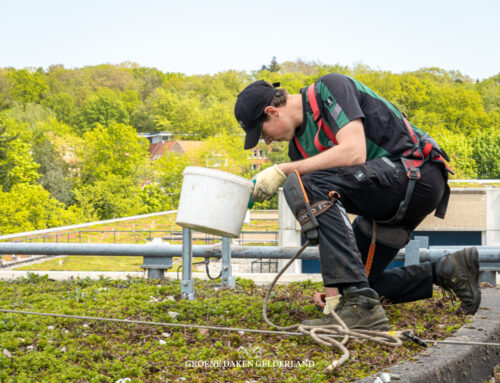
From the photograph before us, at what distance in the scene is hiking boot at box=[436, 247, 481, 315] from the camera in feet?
11.1

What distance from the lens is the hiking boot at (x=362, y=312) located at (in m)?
2.97

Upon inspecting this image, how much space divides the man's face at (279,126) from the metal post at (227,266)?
51.6 inches

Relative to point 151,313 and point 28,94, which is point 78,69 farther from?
point 151,313

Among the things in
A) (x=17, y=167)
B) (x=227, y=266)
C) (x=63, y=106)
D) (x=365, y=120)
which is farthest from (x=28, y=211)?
(x=365, y=120)

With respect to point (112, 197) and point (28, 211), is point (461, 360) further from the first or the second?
point (112, 197)

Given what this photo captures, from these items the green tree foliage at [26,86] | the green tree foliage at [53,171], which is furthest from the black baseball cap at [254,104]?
the green tree foliage at [26,86]

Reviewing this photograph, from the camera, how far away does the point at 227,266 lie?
461cm

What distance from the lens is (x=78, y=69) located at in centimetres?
→ 13225

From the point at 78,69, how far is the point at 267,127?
451 feet

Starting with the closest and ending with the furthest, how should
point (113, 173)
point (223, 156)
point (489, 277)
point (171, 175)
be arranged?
point (489, 277) → point (223, 156) → point (171, 175) → point (113, 173)

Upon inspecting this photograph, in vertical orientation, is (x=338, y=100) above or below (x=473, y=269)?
above

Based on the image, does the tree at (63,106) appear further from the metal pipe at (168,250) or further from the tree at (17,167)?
the metal pipe at (168,250)

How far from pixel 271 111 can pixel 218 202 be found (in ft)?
1.92

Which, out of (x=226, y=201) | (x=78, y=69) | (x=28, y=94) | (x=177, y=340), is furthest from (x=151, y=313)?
(x=78, y=69)
